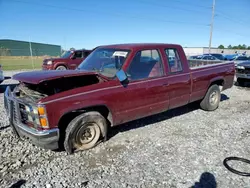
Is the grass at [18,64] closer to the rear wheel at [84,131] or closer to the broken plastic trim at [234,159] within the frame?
the rear wheel at [84,131]

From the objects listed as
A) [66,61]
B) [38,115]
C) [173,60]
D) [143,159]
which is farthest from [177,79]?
[66,61]

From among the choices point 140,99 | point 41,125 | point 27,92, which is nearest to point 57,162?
point 41,125

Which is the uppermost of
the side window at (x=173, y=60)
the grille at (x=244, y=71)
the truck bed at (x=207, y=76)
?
the side window at (x=173, y=60)

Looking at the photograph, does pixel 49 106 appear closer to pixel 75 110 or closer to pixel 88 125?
pixel 75 110

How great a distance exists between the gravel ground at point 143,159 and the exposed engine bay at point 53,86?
1.03 meters

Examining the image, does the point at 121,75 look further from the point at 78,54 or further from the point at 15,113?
the point at 78,54

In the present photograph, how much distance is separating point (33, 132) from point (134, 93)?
1875mm

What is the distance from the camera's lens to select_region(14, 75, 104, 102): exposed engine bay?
3.52 meters

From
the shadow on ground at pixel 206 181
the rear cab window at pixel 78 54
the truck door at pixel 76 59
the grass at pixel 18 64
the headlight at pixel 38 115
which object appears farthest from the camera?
the grass at pixel 18 64

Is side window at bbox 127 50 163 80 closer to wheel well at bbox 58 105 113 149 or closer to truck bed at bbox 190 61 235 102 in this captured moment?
wheel well at bbox 58 105 113 149

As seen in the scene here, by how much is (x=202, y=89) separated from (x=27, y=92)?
13.8ft

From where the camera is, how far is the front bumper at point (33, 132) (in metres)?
3.14

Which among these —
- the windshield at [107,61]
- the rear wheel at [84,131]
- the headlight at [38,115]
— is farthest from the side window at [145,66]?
the headlight at [38,115]

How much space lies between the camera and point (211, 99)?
19.7 feet
